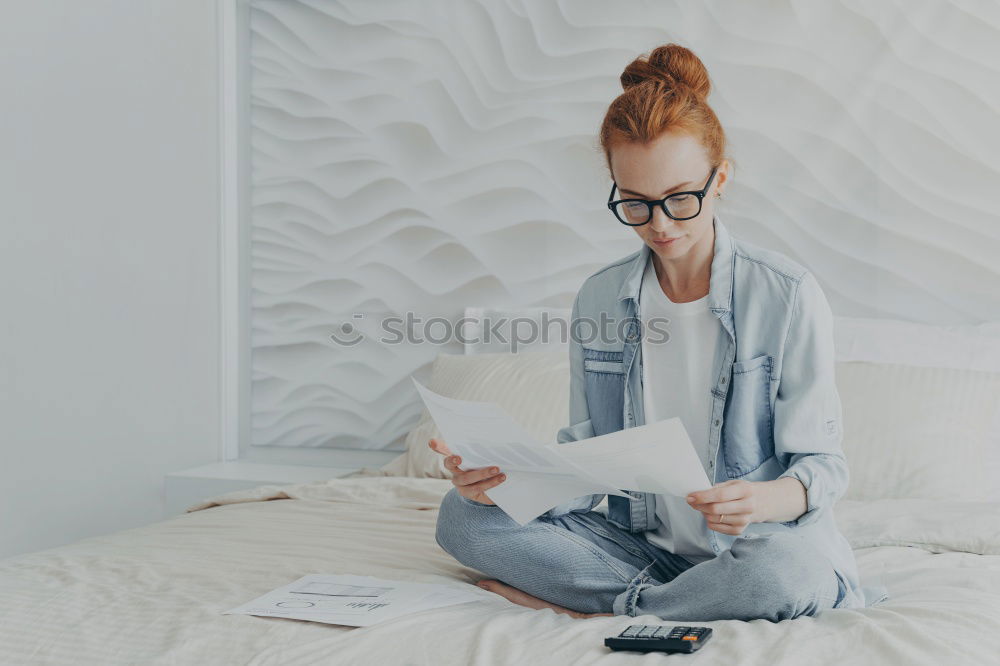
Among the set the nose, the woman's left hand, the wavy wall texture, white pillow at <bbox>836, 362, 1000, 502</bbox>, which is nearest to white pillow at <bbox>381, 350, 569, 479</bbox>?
the wavy wall texture

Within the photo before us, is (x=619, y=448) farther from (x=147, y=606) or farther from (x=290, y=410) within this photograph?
(x=290, y=410)

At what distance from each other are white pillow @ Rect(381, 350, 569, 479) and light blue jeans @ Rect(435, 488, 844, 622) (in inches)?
35.4

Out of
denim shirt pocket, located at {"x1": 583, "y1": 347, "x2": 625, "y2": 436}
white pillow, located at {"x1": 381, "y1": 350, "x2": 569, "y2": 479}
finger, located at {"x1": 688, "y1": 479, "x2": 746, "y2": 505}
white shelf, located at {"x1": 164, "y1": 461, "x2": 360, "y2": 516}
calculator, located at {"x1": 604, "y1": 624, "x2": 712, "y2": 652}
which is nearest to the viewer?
calculator, located at {"x1": 604, "y1": 624, "x2": 712, "y2": 652}

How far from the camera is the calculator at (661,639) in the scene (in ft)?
3.55

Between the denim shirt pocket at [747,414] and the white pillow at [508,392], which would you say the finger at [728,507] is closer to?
the denim shirt pocket at [747,414]

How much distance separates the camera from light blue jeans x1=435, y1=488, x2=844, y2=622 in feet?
4.05

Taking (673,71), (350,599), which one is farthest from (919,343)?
(350,599)

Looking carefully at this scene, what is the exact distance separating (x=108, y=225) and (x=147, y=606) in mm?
2038

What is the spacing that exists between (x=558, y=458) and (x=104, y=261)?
2.36 metres

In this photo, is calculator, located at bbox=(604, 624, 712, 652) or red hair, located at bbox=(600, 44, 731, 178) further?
red hair, located at bbox=(600, 44, 731, 178)

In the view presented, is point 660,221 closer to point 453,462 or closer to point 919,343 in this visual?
point 453,462

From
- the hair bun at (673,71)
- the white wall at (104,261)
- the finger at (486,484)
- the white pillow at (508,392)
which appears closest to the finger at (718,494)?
the finger at (486,484)

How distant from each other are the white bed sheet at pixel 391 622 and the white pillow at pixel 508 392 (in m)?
0.50

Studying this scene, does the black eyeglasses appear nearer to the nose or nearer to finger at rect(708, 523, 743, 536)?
the nose
